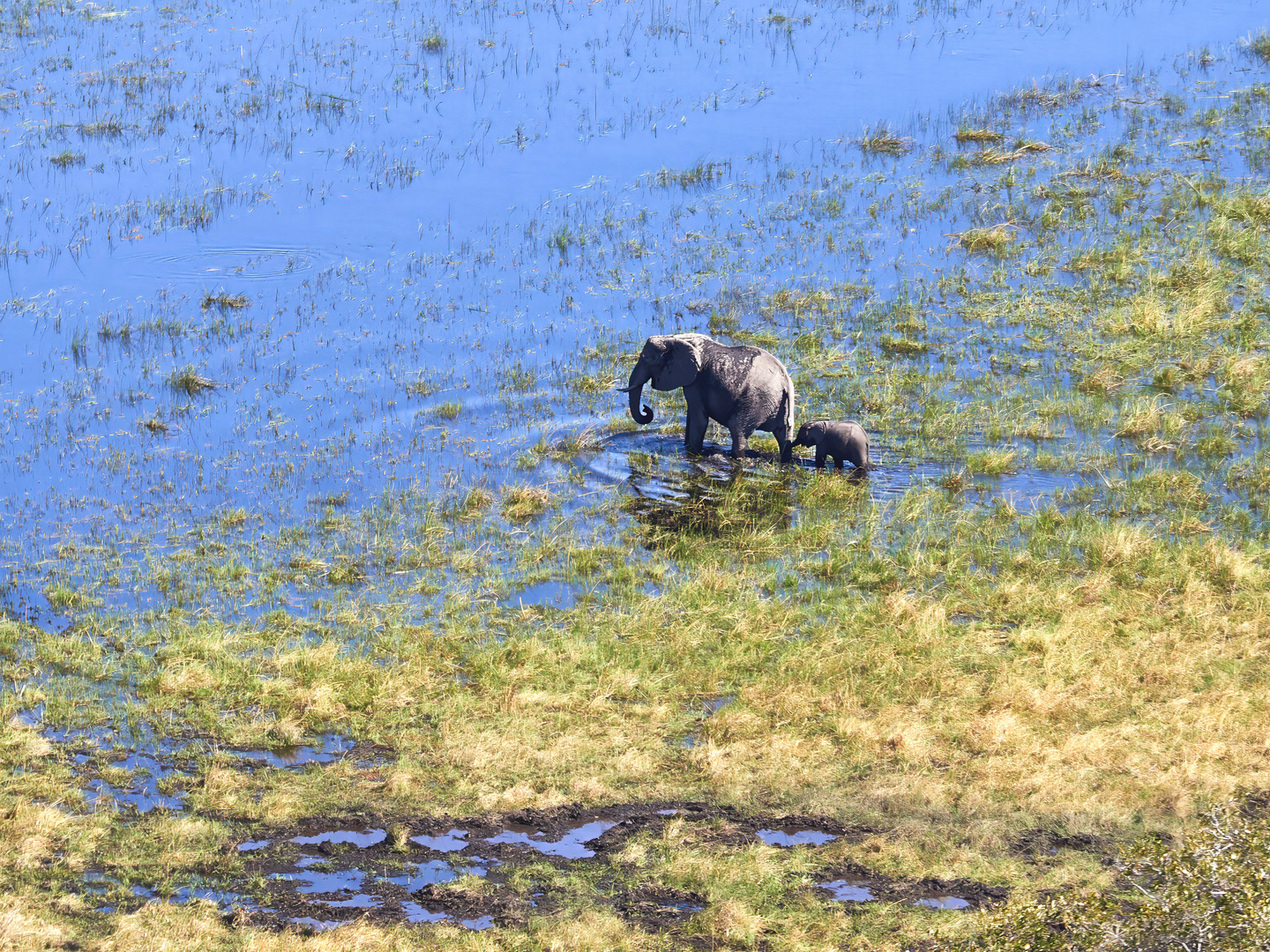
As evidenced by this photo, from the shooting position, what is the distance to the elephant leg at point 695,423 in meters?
17.4

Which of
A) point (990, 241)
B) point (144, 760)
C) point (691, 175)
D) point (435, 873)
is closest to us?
point (435, 873)

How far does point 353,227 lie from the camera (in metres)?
25.7

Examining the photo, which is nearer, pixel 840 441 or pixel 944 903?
pixel 944 903

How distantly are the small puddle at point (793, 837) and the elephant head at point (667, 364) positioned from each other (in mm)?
7883

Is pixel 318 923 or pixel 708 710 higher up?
pixel 708 710

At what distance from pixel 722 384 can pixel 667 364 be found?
0.77 metres

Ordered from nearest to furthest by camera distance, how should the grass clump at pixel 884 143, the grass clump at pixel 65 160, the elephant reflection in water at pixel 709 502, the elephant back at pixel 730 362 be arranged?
the elephant reflection in water at pixel 709 502, the elephant back at pixel 730 362, the grass clump at pixel 884 143, the grass clump at pixel 65 160

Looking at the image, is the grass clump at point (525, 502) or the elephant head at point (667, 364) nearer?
the grass clump at point (525, 502)

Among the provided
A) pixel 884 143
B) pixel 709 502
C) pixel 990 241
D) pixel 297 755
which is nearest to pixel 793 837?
pixel 297 755

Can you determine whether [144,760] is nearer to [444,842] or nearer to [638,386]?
[444,842]

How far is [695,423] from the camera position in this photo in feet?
57.3

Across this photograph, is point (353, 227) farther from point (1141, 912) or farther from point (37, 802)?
point (1141, 912)

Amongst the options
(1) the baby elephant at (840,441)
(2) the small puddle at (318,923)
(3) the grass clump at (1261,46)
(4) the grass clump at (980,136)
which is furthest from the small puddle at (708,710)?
(3) the grass clump at (1261,46)

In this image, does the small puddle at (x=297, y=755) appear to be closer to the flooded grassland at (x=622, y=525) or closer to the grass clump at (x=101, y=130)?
the flooded grassland at (x=622, y=525)
